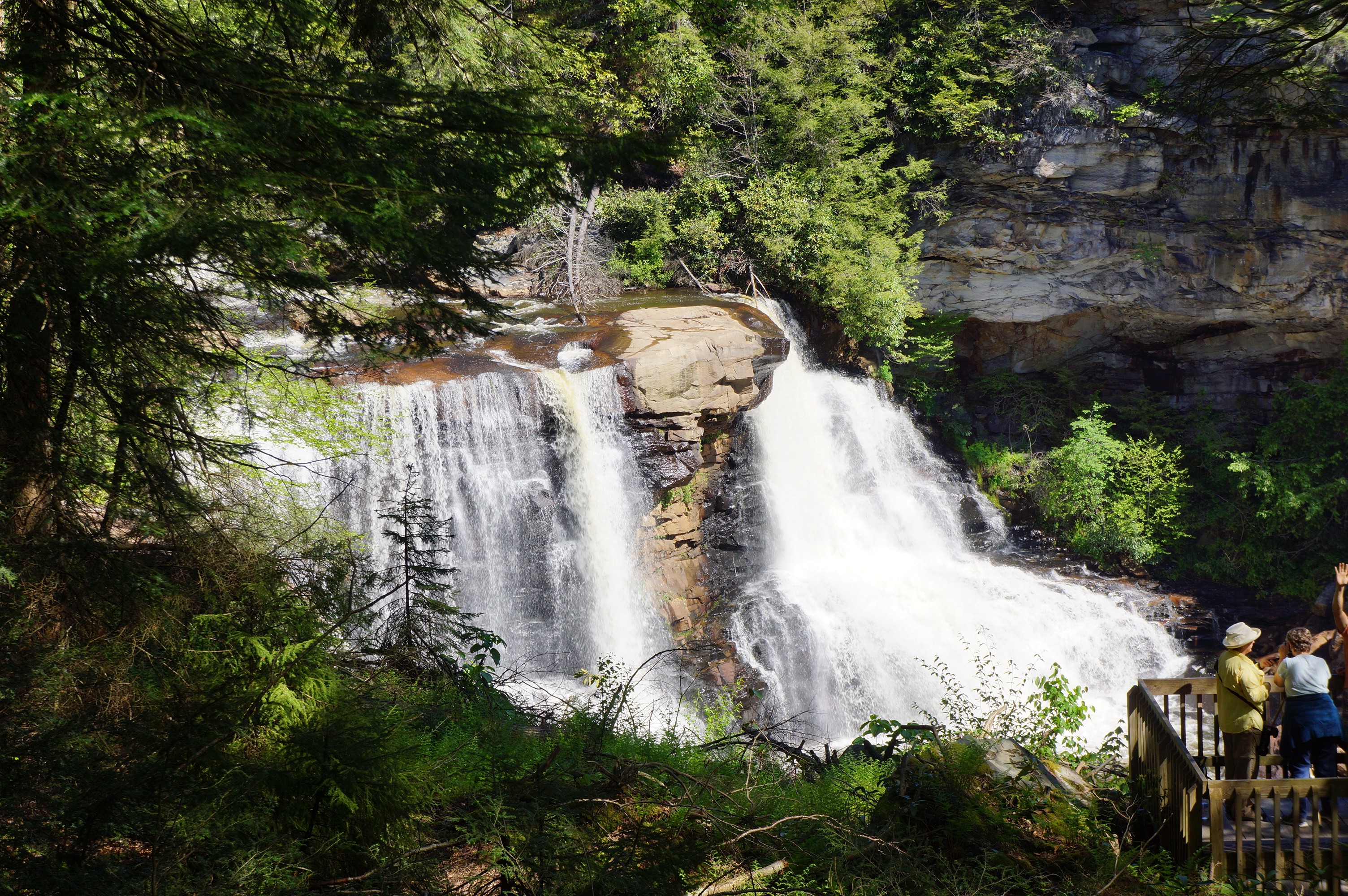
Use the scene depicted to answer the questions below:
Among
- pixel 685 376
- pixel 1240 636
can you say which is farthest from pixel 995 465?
pixel 1240 636

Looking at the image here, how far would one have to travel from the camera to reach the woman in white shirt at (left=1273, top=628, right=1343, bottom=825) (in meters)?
4.35

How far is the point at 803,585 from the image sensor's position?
12.1 meters

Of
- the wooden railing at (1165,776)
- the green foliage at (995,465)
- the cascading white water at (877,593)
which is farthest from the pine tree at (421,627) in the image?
the green foliage at (995,465)

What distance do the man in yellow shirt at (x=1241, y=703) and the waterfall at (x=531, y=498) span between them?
6.82 meters

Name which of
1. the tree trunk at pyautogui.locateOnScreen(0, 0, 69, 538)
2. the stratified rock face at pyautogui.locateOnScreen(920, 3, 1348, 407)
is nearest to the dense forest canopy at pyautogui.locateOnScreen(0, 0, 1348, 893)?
the tree trunk at pyautogui.locateOnScreen(0, 0, 69, 538)

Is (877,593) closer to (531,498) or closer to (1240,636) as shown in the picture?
(531,498)

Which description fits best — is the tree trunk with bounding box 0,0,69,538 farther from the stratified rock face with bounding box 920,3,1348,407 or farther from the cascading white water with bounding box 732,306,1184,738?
the stratified rock face with bounding box 920,3,1348,407

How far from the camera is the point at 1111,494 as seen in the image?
1502 cm

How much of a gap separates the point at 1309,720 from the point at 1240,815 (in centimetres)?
123

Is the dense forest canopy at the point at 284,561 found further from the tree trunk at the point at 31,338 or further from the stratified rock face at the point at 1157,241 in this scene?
the stratified rock face at the point at 1157,241

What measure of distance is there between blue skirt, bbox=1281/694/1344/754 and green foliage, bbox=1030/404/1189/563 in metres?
10.7

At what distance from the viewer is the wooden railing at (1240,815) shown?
364 centimetres

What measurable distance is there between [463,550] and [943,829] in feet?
24.4

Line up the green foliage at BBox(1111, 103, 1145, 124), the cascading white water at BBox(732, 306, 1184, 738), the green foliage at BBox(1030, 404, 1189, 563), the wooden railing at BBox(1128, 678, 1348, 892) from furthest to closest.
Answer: the green foliage at BBox(1030, 404, 1189, 563)
the green foliage at BBox(1111, 103, 1145, 124)
the cascading white water at BBox(732, 306, 1184, 738)
the wooden railing at BBox(1128, 678, 1348, 892)
